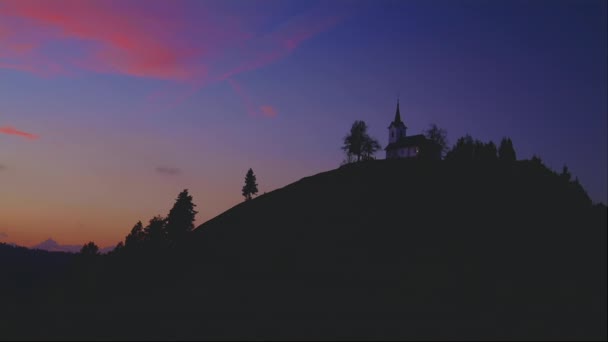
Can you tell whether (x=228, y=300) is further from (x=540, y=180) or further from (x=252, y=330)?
(x=540, y=180)

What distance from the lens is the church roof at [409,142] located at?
104m

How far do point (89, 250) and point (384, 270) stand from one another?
56698 mm

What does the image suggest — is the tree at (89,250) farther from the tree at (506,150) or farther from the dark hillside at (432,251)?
the tree at (506,150)

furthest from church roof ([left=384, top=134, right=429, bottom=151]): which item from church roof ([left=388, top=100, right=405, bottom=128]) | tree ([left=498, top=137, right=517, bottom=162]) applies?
tree ([left=498, top=137, right=517, bottom=162])

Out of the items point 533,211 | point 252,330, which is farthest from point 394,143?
point 252,330

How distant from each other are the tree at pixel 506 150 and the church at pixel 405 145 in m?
13.4

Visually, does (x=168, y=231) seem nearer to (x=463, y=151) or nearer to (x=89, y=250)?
(x=89, y=250)

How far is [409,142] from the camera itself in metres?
107

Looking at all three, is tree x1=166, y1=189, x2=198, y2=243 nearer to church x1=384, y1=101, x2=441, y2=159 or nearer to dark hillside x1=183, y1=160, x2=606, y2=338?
dark hillside x1=183, y1=160, x2=606, y2=338

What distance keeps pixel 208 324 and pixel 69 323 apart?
20.7 m

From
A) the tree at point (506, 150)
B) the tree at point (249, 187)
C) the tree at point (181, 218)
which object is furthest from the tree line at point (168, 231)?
the tree at point (506, 150)

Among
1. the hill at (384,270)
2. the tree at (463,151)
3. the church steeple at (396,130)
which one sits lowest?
the hill at (384,270)

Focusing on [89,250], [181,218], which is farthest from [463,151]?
[89,250]

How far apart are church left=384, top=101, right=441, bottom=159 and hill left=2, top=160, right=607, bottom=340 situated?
1691cm
